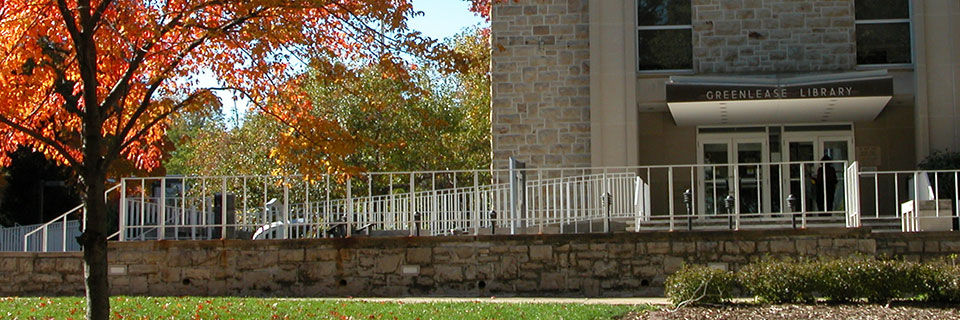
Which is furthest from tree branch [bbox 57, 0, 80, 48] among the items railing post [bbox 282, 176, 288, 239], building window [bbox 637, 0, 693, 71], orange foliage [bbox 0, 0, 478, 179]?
building window [bbox 637, 0, 693, 71]

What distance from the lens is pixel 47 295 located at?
48.6 feet

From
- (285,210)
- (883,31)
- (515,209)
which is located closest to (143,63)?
(285,210)

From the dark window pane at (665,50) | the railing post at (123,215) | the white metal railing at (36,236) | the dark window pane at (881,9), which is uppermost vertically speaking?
the dark window pane at (881,9)

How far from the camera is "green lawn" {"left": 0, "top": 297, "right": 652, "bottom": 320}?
1148 cm

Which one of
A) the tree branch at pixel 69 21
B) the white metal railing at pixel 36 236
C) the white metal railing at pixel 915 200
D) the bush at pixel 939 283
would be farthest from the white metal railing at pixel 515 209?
the white metal railing at pixel 36 236

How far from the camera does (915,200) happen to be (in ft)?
48.3

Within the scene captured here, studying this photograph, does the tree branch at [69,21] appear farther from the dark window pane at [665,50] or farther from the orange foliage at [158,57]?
the dark window pane at [665,50]

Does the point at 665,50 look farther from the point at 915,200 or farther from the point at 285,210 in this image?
the point at 285,210

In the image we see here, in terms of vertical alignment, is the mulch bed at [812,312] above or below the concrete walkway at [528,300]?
above

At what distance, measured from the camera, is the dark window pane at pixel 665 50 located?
19984 mm

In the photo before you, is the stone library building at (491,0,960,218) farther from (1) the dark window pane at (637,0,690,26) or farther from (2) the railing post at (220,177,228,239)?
(2) the railing post at (220,177,228,239)

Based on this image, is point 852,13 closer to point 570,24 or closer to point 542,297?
point 570,24

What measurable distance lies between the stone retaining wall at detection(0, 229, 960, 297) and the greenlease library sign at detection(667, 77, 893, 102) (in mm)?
3703

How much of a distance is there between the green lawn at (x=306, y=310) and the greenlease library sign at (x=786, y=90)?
6.49 meters
